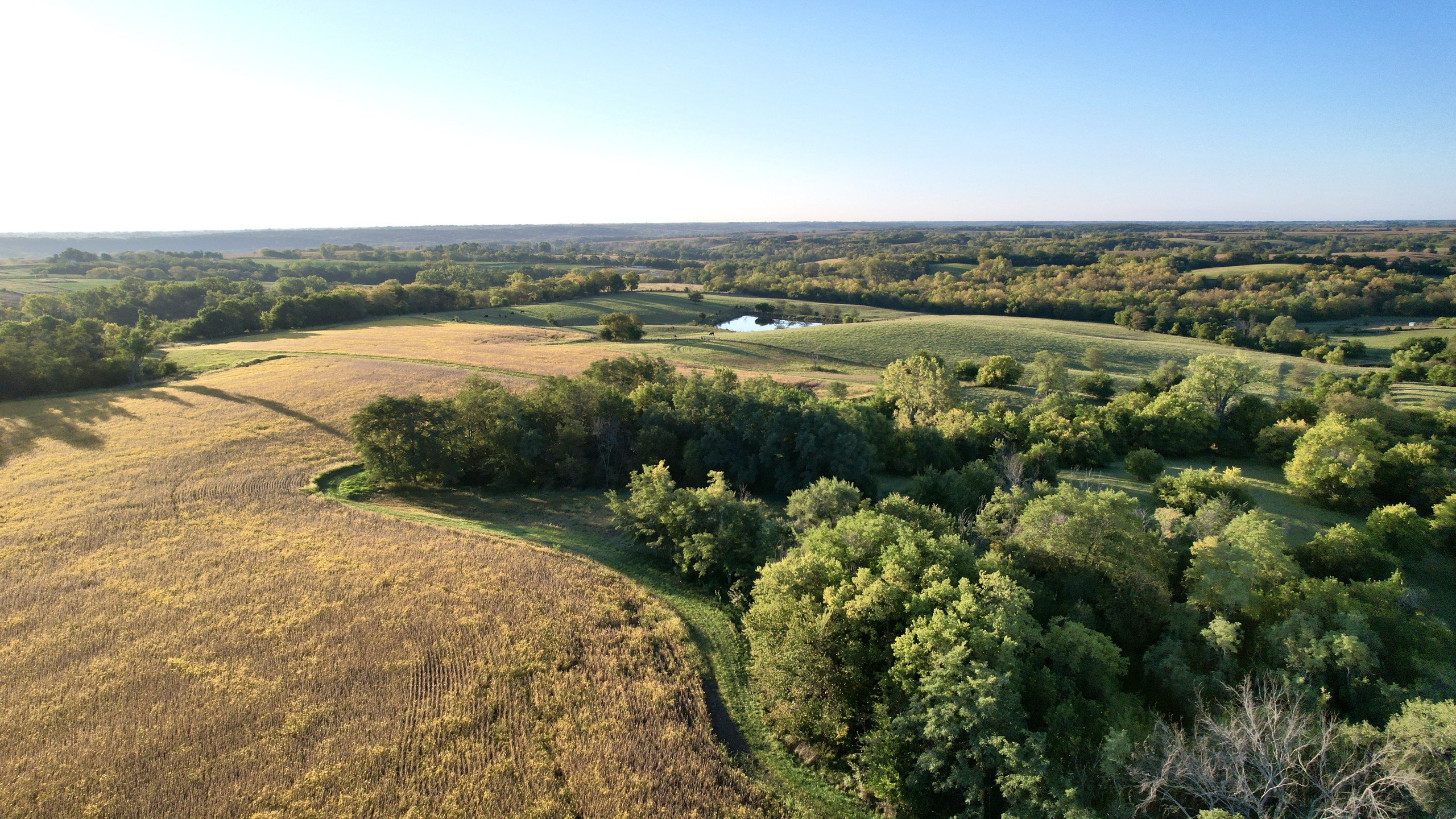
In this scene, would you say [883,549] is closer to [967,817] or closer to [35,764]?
[967,817]

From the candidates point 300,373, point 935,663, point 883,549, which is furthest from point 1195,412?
point 300,373

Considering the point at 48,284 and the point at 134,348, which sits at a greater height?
the point at 48,284

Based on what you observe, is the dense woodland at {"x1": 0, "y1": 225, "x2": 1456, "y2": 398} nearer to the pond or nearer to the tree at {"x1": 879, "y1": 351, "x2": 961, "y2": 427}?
the pond

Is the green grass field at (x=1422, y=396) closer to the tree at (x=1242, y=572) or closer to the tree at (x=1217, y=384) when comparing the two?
the tree at (x=1217, y=384)

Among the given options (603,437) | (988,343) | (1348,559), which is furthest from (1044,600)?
(988,343)

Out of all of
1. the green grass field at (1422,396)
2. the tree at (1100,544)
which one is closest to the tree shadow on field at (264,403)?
the tree at (1100,544)

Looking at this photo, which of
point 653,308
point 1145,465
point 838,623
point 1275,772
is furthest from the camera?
point 653,308

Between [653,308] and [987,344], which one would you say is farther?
[653,308]

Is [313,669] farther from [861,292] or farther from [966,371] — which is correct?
[861,292]
